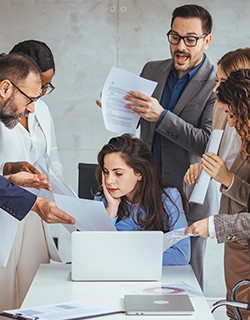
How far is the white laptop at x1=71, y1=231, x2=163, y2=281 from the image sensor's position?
305 cm

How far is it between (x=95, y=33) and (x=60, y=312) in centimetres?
355

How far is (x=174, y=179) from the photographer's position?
432 centimetres

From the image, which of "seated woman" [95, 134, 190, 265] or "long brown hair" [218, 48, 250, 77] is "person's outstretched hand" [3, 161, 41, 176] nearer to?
"seated woman" [95, 134, 190, 265]

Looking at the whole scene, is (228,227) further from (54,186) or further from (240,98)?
(54,186)

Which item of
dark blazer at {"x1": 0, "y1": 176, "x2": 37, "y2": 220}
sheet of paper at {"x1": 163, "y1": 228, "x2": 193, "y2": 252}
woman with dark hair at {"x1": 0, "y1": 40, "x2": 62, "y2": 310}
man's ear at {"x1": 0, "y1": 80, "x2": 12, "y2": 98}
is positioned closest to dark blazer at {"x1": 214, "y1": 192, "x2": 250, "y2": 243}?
sheet of paper at {"x1": 163, "y1": 228, "x2": 193, "y2": 252}

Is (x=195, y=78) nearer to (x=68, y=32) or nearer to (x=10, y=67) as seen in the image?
(x=10, y=67)

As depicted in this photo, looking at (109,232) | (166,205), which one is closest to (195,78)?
(166,205)

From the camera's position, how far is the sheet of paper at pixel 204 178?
11.9ft

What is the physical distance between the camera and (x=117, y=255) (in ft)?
10.2

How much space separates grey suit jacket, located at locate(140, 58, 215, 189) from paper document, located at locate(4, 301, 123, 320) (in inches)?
61.5

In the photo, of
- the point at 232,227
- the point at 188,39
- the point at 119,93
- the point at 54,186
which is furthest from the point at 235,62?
the point at 54,186

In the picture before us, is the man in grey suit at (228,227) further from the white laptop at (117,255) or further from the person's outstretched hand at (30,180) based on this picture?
the person's outstretched hand at (30,180)

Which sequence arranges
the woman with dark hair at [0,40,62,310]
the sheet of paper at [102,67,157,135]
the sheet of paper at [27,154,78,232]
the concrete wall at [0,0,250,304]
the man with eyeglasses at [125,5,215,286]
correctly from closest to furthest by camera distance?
the sheet of paper at [27,154,78,232], the woman with dark hair at [0,40,62,310], the sheet of paper at [102,67,157,135], the man with eyeglasses at [125,5,215,286], the concrete wall at [0,0,250,304]

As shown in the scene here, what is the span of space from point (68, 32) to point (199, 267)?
2.33 m
